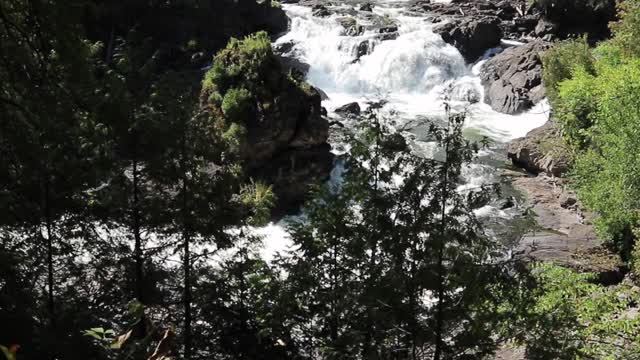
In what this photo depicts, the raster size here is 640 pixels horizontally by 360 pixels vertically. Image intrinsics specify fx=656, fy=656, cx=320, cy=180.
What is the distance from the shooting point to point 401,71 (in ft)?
133

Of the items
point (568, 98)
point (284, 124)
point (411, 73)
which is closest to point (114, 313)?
→ point (284, 124)

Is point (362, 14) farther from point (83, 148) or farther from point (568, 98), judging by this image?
point (83, 148)

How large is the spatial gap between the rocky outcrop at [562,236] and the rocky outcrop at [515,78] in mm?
8321

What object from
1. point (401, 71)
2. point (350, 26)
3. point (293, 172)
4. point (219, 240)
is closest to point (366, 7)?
point (350, 26)

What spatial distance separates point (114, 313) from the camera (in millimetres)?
15070

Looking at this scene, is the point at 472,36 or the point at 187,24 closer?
the point at 472,36

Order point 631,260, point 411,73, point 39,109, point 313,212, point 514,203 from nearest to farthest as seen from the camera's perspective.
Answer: point 39,109, point 313,212, point 631,260, point 514,203, point 411,73

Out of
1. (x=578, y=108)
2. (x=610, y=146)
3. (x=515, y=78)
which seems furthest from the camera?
(x=515, y=78)

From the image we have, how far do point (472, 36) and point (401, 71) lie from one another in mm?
5572

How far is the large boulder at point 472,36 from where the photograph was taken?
41.8 m

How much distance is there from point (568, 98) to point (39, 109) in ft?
72.6

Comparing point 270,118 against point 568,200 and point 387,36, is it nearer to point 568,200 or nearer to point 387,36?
point 568,200

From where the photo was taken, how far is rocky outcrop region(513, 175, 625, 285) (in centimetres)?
1984

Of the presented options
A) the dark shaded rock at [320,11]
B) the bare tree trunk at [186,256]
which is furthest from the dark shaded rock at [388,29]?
the bare tree trunk at [186,256]
